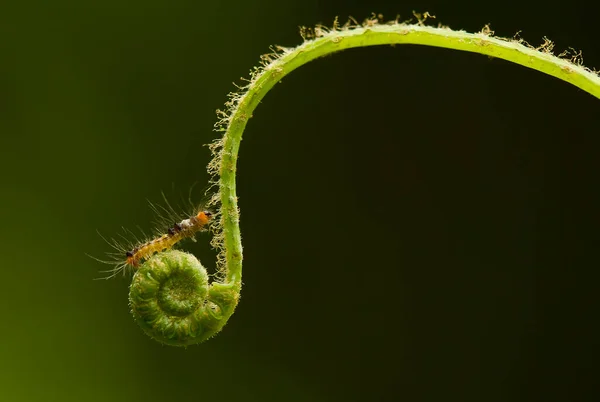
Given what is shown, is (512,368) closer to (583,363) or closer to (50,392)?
(583,363)

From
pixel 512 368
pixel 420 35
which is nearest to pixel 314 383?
pixel 512 368

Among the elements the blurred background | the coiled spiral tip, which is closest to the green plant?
the coiled spiral tip

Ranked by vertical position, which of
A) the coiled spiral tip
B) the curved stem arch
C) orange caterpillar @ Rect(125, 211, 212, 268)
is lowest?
the coiled spiral tip

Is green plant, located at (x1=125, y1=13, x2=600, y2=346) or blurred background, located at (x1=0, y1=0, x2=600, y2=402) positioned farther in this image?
blurred background, located at (x1=0, y1=0, x2=600, y2=402)

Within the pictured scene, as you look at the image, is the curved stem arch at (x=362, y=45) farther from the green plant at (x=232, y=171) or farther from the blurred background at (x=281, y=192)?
the blurred background at (x=281, y=192)

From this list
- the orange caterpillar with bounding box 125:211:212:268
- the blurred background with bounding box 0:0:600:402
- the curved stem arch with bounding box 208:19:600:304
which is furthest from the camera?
the blurred background with bounding box 0:0:600:402

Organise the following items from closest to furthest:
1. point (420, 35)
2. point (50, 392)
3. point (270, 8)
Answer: point (420, 35) → point (50, 392) → point (270, 8)

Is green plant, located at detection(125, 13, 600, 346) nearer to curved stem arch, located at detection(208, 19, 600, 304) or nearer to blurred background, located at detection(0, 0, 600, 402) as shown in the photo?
curved stem arch, located at detection(208, 19, 600, 304)

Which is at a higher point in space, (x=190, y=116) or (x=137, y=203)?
(x=190, y=116)
